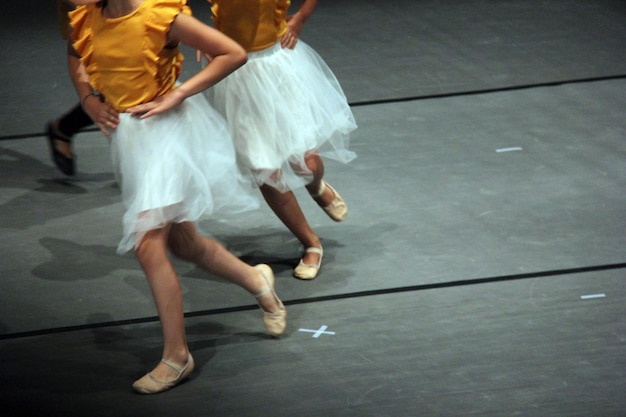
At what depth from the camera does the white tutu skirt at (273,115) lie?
3.30m

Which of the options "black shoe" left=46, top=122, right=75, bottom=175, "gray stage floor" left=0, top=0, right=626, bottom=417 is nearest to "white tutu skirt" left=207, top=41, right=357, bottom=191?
"gray stage floor" left=0, top=0, right=626, bottom=417

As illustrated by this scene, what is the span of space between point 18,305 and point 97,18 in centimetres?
114

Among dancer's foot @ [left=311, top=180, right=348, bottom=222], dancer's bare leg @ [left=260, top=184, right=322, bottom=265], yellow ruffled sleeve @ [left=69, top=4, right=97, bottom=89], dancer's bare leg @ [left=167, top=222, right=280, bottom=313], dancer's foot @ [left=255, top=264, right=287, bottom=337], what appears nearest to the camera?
yellow ruffled sleeve @ [left=69, top=4, right=97, bottom=89]

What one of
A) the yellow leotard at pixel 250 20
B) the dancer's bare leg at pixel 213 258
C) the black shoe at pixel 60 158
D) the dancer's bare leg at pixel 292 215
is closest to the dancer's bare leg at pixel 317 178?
the dancer's bare leg at pixel 292 215

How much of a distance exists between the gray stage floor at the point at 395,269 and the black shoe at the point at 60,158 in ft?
0.30

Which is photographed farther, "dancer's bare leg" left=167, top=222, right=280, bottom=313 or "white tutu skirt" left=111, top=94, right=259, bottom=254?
"dancer's bare leg" left=167, top=222, right=280, bottom=313

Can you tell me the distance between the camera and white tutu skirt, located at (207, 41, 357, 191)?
330cm

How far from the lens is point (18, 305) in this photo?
3389 millimetres

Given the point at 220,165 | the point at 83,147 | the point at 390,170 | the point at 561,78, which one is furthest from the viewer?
the point at 561,78

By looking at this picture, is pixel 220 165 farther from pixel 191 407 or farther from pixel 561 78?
pixel 561 78

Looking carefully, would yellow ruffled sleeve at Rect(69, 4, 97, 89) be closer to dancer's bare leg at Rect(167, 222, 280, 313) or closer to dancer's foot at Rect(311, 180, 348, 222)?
dancer's bare leg at Rect(167, 222, 280, 313)

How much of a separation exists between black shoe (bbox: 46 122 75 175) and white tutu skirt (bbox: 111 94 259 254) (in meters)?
1.46

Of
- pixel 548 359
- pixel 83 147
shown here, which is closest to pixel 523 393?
pixel 548 359

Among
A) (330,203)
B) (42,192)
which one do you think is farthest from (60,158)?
(330,203)
